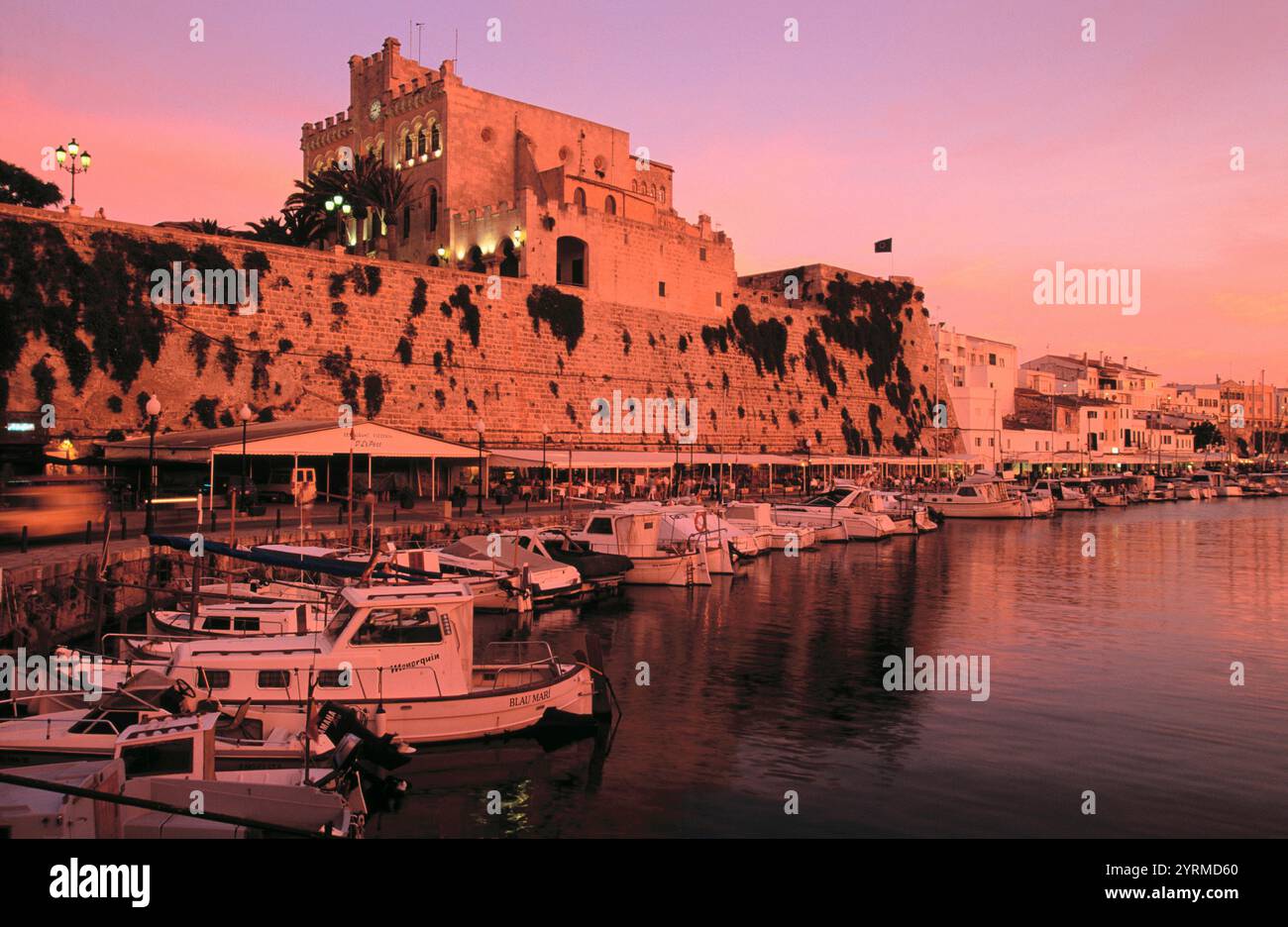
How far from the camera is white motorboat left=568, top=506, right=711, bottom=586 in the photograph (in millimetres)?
27297

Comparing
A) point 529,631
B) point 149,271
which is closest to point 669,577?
point 529,631

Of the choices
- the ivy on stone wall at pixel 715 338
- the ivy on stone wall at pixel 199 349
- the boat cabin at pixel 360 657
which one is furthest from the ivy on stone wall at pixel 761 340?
the boat cabin at pixel 360 657

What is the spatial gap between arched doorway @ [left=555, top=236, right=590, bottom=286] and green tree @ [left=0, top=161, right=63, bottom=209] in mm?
26981

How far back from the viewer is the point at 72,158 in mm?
33625

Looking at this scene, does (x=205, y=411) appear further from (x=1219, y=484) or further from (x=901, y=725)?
(x=1219, y=484)

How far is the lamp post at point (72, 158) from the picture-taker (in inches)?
1303

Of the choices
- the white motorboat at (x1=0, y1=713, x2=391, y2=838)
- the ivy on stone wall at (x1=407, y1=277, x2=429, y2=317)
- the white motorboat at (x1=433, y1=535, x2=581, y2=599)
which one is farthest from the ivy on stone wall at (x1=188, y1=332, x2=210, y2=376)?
the white motorboat at (x1=0, y1=713, x2=391, y2=838)

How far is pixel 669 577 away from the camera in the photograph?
89.5ft

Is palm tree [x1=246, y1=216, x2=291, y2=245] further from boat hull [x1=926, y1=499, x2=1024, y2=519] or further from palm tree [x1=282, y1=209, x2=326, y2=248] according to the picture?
boat hull [x1=926, y1=499, x2=1024, y2=519]

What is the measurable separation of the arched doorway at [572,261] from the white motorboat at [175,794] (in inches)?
1703

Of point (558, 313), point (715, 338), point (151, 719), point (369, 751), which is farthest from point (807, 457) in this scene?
point (151, 719)

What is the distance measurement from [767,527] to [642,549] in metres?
9.93
